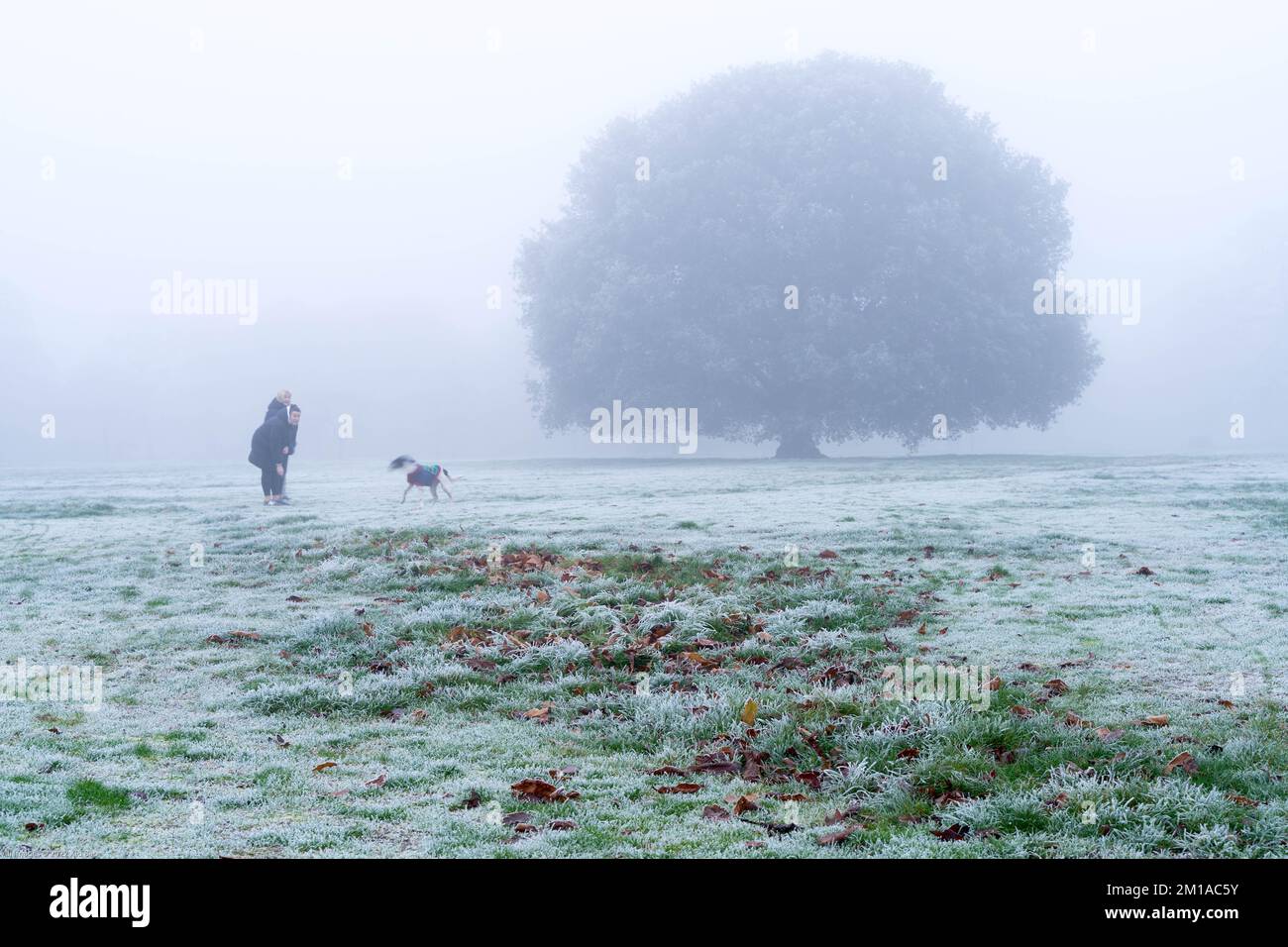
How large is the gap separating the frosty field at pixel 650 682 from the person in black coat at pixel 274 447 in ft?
8.64

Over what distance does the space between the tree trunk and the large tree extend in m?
0.15

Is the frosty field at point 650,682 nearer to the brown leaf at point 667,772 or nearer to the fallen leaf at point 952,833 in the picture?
the fallen leaf at point 952,833

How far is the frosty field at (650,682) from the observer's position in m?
6.19

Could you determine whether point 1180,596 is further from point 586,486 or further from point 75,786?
point 586,486

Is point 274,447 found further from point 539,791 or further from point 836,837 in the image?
point 836,837

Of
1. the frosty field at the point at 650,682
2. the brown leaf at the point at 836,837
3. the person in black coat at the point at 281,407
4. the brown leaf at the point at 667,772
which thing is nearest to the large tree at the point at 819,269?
the person in black coat at the point at 281,407

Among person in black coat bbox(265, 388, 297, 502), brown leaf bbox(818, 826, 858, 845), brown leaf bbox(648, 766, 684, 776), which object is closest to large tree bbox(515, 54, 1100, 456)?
person in black coat bbox(265, 388, 297, 502)

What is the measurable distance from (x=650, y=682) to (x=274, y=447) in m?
15.1

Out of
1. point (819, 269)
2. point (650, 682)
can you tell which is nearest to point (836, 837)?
point (650, 682)

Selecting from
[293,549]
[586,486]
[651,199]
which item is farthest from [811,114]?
[293,549]

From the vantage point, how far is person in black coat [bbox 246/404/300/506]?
22359 mm
